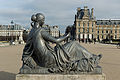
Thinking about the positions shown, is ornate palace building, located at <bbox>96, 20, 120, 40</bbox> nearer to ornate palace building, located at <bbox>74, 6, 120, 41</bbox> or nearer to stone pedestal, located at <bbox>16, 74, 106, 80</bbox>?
ornate palace building, located at <bbox>74, 6, 120, 41</bbox>

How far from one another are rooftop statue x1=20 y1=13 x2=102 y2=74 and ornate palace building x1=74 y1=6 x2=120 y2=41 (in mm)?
70910

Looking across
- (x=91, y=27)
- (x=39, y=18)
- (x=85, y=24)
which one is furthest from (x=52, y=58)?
(x=91, y=27)

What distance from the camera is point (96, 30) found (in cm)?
8262

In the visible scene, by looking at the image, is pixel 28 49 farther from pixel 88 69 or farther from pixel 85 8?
pixel 85 8

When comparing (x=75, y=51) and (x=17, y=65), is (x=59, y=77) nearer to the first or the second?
(x=75, y=51)

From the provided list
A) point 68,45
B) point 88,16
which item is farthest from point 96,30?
point 68,45

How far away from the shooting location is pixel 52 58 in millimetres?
4359

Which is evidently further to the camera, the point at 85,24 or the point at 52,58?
the point at 85,24

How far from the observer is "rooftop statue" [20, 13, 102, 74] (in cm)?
432

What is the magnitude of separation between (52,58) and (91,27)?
75612 mm

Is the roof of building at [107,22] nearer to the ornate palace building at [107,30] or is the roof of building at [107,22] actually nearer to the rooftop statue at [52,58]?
the ornate palace building at [107,30]

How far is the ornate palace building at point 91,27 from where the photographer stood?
76.6m

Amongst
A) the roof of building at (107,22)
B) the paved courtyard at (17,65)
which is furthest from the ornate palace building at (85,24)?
the paved courtyard at (17,65)

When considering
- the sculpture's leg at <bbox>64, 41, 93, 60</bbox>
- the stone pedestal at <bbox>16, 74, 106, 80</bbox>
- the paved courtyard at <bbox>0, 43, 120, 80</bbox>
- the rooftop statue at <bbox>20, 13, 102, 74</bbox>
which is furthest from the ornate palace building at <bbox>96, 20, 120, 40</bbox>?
the stone pedestal at <bbox>16, 74, 106, 80</bbox>
